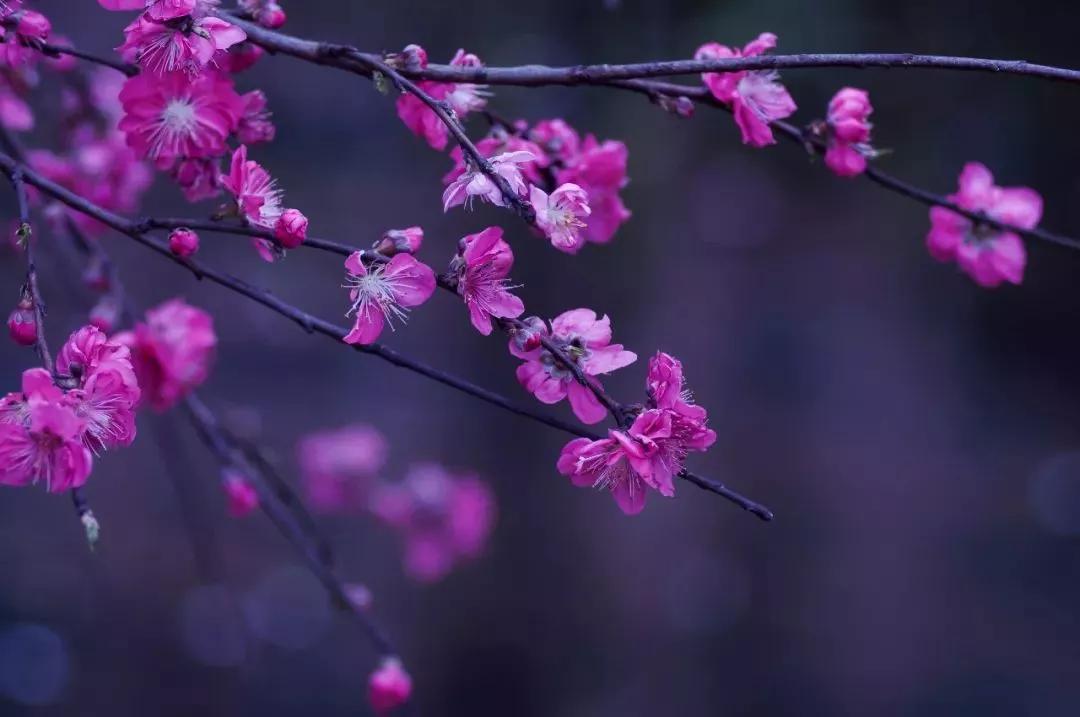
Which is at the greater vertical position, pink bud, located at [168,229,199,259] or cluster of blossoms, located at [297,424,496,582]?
pink bud, located at [168,229,199,259]

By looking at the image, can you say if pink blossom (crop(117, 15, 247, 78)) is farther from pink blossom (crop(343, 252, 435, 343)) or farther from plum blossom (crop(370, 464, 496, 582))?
plum blossom (crop(370, 464, 496, 582))

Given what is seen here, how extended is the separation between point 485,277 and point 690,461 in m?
2.29

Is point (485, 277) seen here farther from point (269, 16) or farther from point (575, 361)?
point (269, 16)

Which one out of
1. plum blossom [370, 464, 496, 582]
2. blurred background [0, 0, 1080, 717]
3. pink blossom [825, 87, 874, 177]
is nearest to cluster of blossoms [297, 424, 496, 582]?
plum blossom [370, 464, 496, 582]

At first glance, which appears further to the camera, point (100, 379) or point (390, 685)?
point (390, 685)

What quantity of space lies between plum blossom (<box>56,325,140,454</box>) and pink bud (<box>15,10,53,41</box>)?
22 cm

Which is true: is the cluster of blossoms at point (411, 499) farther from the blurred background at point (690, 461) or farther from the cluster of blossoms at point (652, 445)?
→ the cluster of blossoms at point (652, 445)

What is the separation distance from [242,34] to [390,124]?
2.07m

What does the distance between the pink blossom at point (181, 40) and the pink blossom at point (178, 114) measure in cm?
2

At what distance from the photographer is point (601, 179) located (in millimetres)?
810

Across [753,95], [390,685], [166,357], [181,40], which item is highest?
[753,95]

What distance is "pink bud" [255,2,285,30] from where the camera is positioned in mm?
701

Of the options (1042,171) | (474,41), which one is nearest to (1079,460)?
(1042,171)

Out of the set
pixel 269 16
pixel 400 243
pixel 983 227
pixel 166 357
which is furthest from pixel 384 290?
pixel 983 227
